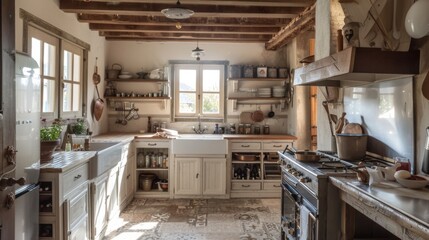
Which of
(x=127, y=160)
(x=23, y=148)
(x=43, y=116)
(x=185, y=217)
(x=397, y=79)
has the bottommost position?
(x=185, y=217)

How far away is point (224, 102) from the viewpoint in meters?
5.48

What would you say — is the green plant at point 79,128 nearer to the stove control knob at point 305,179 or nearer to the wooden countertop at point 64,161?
the wooden countertop at point 64,161

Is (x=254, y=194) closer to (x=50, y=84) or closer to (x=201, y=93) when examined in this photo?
(x=201, y=93)

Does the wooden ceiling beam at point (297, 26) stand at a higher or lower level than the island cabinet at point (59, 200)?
higher

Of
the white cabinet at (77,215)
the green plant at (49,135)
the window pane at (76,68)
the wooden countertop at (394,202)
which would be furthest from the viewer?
the window pane at (76,68)

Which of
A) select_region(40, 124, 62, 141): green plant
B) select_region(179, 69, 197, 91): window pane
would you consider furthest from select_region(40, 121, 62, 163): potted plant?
select_region(179, 69, 197, 91): window pane

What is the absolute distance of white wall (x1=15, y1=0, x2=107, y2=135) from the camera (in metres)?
2.81

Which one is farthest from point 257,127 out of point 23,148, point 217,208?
point 23,148

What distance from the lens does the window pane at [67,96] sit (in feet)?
12.3

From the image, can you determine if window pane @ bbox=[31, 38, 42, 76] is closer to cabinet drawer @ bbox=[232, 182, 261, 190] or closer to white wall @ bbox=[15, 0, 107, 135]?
white wall @ bbox=[15, 0, 107, 135]

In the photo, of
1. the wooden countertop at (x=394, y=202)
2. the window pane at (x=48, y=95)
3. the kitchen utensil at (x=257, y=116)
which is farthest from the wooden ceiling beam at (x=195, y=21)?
the wooden countertop at (x=394, y=202)

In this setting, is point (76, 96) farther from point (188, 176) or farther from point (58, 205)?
point (58, 205)

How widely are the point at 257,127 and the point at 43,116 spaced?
10.8 feet

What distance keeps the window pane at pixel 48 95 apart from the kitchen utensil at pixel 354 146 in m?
2.87
